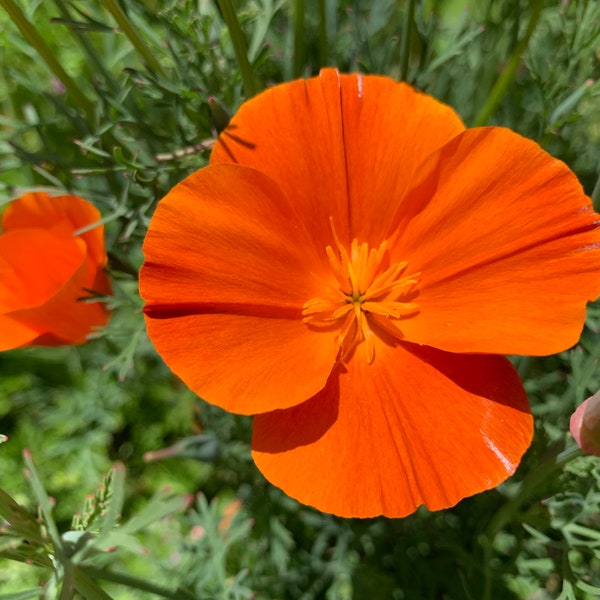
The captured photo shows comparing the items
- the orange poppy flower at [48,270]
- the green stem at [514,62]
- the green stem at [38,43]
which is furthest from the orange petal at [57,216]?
the green stem at [514,62]

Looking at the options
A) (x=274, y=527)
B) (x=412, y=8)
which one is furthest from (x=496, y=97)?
(x=274, y=527)

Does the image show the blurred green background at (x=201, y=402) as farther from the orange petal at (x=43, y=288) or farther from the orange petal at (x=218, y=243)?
the orange petal at (x=218, y=243)

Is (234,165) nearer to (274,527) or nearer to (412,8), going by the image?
(412,8)

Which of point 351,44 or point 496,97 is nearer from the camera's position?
point 496,97

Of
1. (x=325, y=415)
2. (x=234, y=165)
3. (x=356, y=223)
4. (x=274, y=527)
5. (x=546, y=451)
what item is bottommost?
(x=274, y=527)

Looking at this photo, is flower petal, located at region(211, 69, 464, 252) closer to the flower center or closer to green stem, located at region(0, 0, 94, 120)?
the flower center

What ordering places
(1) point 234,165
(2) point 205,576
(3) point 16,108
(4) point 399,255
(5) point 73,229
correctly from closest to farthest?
(1) point 234,165 < (4) point 399,255 < (5) point 73,229 < (2) point 205,576 < (3) point 16,108

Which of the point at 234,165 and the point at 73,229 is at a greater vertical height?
the point at 234,165

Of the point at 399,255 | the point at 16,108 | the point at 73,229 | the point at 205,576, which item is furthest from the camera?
the point at 16,108
